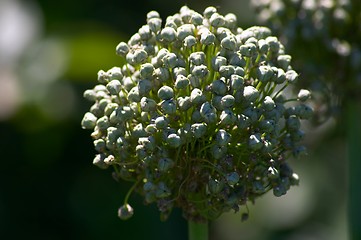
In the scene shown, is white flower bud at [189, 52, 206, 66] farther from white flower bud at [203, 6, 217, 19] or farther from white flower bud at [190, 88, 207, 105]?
white flower bud at [203, 6, 217, 19]

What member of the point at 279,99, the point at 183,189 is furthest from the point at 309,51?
the point at 183,189

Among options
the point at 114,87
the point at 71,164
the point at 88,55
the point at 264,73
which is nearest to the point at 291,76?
the point at 264,73

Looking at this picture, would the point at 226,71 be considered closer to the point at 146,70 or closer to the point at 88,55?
the point at 146,70

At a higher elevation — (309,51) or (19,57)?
(19,57)

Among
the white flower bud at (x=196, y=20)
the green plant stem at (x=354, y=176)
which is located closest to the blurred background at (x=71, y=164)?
the green plant stem at (x=354, y=176)

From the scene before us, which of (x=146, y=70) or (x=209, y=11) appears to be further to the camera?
(x=209, y=11)

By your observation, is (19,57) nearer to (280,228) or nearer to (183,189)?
(280,228)
